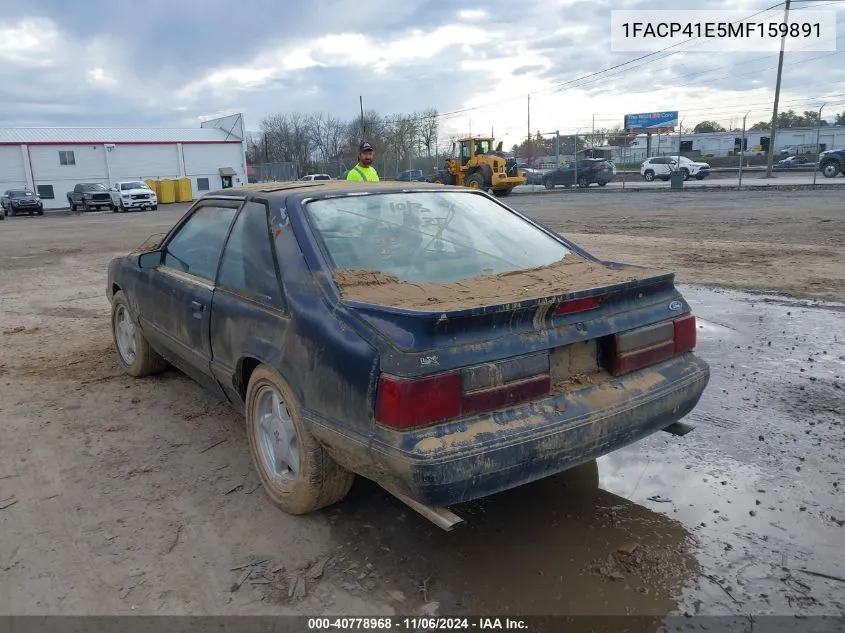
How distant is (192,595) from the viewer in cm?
250

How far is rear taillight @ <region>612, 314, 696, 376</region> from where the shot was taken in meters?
2.80

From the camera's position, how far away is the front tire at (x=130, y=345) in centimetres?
475

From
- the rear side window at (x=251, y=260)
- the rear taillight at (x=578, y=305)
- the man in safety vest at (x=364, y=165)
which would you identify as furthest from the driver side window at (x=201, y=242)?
Result: the man in safety vest at (x=364, y=165)

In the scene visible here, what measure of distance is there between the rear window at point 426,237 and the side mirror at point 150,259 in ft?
5.10

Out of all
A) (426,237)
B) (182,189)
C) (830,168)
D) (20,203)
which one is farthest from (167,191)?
(426,237)

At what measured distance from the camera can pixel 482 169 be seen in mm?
29266

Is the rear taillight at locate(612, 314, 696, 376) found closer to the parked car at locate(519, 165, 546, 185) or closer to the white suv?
the white suv

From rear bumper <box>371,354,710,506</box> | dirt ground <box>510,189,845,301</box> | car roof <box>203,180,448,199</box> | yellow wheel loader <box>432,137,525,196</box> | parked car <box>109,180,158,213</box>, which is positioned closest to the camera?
rear bumper <box>371,354,710,506</box>

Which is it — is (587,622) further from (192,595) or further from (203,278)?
(203,278)

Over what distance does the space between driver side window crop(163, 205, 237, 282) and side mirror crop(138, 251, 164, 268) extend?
5cm

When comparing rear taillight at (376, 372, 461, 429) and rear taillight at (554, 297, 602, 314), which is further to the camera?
rear taillight at (554, 297, 602, 314)

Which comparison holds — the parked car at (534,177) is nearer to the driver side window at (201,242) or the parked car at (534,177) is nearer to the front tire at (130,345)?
the front tire at (130,345)

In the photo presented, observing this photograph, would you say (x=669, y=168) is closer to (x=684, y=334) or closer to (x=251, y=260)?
(x=684, y=334)

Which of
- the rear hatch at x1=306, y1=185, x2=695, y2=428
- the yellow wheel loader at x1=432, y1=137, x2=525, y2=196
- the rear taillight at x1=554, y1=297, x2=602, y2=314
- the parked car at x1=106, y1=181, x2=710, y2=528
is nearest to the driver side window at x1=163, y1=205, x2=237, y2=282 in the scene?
the parked car at x1=106, y1=181, x2=710, y2=528
